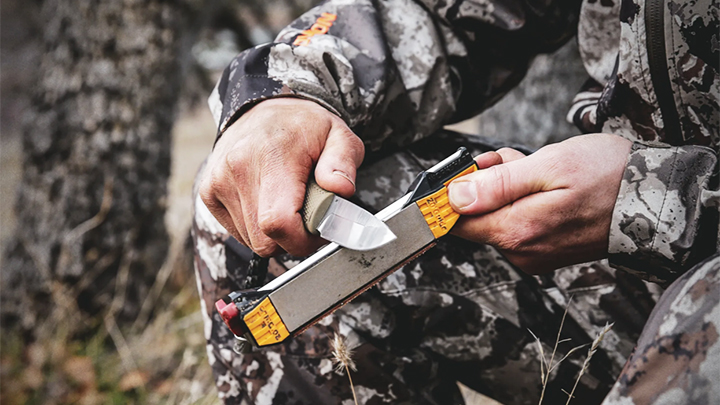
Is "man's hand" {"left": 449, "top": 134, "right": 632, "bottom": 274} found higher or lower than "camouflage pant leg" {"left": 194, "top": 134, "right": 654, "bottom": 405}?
higher

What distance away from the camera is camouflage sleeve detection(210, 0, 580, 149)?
1.25 metres

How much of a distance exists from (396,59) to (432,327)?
65cm

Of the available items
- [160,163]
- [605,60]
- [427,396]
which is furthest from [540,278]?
[160,163]

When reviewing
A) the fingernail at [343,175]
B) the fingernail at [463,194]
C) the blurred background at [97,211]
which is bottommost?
the blurred background at [97,211]

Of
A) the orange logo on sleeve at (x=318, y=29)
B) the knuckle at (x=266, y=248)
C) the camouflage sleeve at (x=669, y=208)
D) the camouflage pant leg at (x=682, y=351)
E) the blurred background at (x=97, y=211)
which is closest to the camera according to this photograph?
A: the camouflage pant leg at (x=682, y=351)

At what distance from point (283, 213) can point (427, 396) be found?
0.61m

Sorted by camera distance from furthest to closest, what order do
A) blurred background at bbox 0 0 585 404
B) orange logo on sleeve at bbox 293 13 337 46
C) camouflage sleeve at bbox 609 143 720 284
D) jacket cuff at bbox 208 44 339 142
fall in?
blurred background at bbox 0 0 585 404 → orange logo on sleeve at bbox 293 13 337 46 → jacket cuff at bbox 208 44 339 142 → camouflage sleeve at bbox 609 143 720 284

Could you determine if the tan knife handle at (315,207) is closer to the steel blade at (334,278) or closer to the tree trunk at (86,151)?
the steel blade at (334,278)

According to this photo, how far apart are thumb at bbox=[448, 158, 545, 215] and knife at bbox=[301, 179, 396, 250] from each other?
0.48 feet

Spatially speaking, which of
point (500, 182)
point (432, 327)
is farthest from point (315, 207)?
point (432, 327)

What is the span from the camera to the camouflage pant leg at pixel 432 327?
1262 millimetres

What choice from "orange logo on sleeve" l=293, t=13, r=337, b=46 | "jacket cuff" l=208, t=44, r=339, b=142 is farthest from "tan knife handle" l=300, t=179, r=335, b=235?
"orange logo on sleeve" l=293, t=13, r=337, b=46

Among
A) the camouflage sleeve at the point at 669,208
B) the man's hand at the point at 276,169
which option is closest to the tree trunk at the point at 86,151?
the man's hand at the point at 276,169

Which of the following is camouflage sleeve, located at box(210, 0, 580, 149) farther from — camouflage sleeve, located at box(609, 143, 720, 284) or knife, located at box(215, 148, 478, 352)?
camouflage sleeve, located at box(609, 143, 720, 284)
